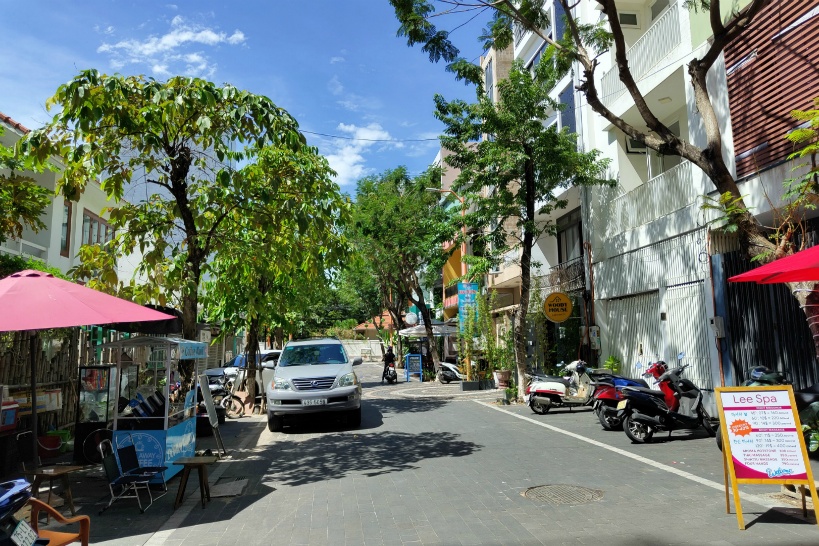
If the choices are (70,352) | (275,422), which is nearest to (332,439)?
(275,422)

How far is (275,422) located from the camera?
12984mm

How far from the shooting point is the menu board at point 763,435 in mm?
5520

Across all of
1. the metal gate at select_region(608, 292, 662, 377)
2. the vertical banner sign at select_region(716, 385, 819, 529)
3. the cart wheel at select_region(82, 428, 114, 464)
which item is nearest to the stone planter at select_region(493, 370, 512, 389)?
the metal gate at select_region(608, 292, 662, 377)

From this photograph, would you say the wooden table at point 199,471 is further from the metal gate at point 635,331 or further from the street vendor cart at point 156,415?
the metal gate at point 635,331

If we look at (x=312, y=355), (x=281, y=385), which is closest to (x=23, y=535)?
(x=281, y=385)

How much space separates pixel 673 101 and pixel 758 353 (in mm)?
6783

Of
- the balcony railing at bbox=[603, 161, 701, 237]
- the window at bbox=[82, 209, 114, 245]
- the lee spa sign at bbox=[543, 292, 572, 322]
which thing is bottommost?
the lee spa sign at bbox=[543, 292, 572, 322]

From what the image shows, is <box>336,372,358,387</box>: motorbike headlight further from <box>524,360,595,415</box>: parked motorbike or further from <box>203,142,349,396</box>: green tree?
<box>524,360,595,415</box>: parked motorbike

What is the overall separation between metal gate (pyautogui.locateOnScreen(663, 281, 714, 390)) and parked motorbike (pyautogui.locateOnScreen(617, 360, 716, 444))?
82.3 inches

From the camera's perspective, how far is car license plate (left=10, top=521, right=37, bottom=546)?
3.50 metres

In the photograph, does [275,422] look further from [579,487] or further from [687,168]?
[687,168]

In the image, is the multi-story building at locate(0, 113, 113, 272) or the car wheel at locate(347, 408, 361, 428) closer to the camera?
the car wheel at locate(347, 408, 361, 428)

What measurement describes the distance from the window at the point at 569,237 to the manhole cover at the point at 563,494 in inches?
520

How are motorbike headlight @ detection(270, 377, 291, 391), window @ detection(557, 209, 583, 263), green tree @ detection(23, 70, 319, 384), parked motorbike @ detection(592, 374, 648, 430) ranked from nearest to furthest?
1. green tree @ detection(23, 70, 319, 384)
2. parked motorbike @ detection(592, 374, 648, 430)
3. motorbike headlight @ detection(270, 377, 291, 391)
4. window @ detection(557, 209, 583, 263)
